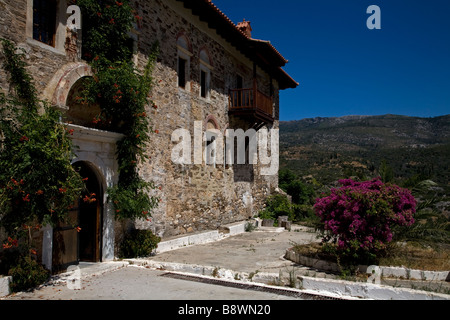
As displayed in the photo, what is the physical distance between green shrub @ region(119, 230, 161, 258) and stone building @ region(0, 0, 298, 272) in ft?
1.28

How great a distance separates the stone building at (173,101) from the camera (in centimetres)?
735

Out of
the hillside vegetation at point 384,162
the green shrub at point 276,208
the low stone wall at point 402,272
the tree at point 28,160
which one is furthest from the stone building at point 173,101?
the low stone wall at point 402,272

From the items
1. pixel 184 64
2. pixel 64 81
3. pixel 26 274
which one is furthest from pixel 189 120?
pixel 26 274

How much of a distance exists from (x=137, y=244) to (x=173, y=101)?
475 centimetres

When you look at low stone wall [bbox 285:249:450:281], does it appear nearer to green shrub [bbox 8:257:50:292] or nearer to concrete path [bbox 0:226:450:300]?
concrete path [bbox 0:226:450:300]

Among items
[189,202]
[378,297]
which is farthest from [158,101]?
[378,297]

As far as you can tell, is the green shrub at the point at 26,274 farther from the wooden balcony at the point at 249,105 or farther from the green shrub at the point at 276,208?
the green shrub at the point at 276,208

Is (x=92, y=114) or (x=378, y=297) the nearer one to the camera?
(x=378, y=297)

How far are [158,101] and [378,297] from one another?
7714mm

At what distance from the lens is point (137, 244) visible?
8922 millimetres

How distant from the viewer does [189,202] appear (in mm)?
12406

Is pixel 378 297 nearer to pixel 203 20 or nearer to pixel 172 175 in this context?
pixel 172 175

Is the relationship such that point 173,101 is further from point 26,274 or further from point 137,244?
point 26,274

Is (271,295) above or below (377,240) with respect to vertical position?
below
